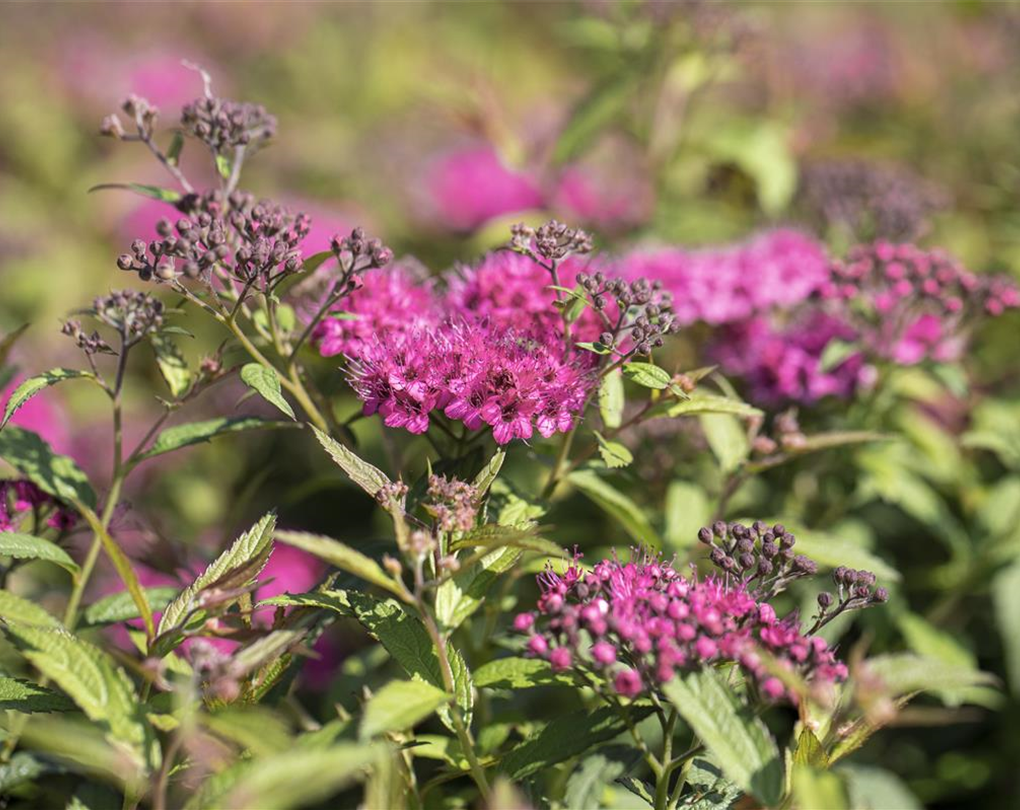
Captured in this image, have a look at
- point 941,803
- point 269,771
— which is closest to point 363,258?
point 269,771

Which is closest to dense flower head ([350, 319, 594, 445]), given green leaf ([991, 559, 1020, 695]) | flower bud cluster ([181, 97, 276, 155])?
flower bud cluster ([181, 97, 276, 155])

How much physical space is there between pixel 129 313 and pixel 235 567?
15.0 inches

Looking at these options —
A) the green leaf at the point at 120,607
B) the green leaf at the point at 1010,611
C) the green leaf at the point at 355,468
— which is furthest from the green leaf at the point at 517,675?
the green leaf at the point at 1010,611

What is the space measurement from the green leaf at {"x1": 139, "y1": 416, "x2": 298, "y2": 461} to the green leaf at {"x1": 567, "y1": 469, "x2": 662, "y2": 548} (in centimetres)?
46

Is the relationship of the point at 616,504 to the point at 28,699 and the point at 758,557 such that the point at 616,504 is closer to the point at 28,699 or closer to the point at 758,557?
the point at 758,557

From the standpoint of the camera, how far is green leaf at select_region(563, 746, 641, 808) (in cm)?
131

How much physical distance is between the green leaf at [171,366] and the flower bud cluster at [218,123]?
0.99ft

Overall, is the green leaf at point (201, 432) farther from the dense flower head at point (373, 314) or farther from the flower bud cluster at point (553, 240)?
the flower bud cluster at point (553, 240)

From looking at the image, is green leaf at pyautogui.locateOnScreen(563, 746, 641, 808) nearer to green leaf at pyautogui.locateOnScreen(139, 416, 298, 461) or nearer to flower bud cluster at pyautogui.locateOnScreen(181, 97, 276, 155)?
green leaf at pyautogui.locateOnScreen(139, 416, 298, 461)

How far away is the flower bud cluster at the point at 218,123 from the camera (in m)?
1.46

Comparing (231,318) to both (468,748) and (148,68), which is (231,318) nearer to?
(468,748)

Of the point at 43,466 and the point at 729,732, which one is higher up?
the point at 43,466

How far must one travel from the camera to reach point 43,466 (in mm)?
1436

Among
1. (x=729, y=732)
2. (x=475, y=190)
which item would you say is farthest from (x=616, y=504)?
(x=475, y=190)
